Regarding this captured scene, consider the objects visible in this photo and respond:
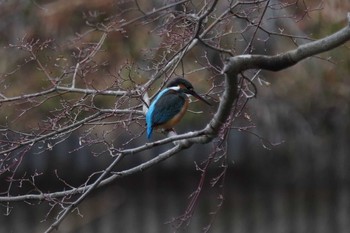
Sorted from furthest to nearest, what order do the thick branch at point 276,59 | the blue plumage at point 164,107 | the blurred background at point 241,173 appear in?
the blurred background at point 241,173 < the blue plumage at point 164,107 < the thick branch at point 276,59

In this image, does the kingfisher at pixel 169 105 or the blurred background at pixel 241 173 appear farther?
the blurred background at pixel 241 173

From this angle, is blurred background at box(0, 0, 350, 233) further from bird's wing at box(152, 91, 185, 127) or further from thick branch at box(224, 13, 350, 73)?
thick branch at box(224, 13, 350, 73)

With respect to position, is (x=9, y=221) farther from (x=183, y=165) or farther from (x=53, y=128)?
(x=53, y=128)

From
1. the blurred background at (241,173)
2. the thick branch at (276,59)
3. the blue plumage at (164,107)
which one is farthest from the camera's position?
the blurred background at (241,173)

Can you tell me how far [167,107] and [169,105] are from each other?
0.06 metres

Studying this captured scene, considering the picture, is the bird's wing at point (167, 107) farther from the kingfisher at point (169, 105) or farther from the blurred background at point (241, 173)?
the blurred background at point (241, 173)

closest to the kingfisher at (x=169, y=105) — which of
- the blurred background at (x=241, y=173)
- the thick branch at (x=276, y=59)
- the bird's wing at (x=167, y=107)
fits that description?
the bird's wing at (x=167, y=107)

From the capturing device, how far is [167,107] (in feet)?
19.4

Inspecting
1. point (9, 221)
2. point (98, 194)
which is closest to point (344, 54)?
point (98, 194)

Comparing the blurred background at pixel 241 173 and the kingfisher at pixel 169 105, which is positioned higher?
the blurred background at pixel 241 173

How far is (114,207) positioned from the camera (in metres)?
10.9

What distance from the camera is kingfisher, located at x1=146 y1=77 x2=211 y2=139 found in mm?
5656

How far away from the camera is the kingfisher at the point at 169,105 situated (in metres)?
5.66

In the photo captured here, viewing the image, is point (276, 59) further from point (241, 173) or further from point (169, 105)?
point (241, 173)
